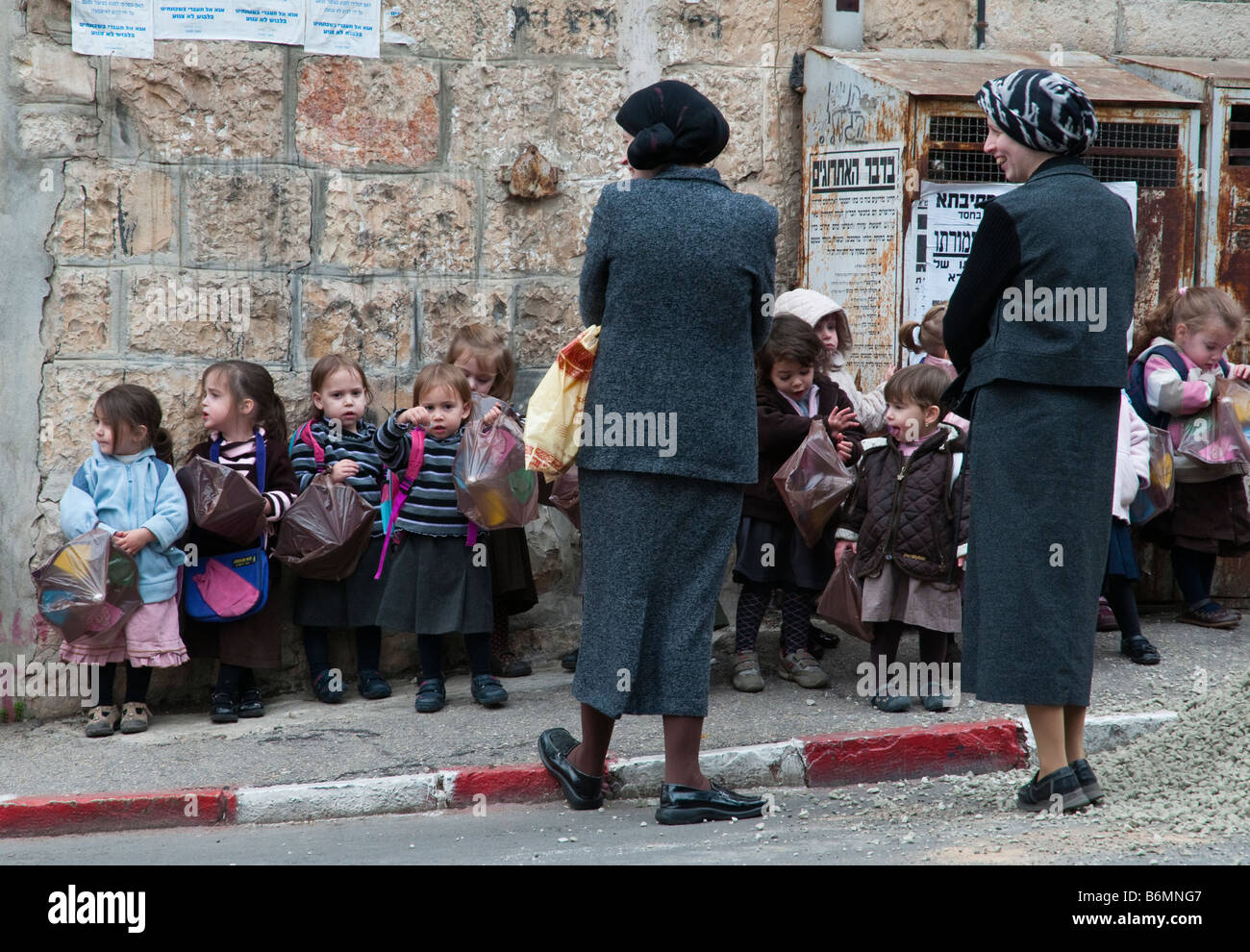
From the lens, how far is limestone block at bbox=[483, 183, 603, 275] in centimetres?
606

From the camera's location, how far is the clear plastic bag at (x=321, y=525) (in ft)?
17.4

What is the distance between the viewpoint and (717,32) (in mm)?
6262

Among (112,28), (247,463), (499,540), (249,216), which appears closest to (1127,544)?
(499,540)

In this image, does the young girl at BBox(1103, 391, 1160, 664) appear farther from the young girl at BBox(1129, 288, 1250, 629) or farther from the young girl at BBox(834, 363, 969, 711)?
the young girl at BBox(834, 363, 969, 711)

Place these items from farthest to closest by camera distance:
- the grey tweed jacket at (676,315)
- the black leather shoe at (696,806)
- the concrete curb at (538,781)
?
the concrete curb at (538,781) → the black leather shoe at (696,806) → the grey tweed jacket at (676,315)

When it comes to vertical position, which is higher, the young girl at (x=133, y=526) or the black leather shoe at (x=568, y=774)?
the young girl at (x=133, y=526)

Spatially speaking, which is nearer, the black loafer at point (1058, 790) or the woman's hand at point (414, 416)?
the black loafer at point (1058, 790)

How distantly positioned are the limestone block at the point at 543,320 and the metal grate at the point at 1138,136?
8.02ft

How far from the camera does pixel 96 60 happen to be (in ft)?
18.1

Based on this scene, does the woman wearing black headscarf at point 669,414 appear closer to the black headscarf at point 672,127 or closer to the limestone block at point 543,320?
the black headscarf at point 672,127

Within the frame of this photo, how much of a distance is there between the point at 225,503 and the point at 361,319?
3.69 ft

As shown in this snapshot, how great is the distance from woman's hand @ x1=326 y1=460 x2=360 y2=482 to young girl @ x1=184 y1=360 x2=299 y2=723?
0.63ft

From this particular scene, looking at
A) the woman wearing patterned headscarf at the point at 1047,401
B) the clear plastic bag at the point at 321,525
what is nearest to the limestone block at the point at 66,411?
A: the clear plastic bag at the point at 321,525

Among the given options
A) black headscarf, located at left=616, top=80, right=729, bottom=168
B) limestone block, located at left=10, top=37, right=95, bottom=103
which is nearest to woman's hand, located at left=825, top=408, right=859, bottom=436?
black headscarf, located at left=616, top=80, right=729, bottom=168
